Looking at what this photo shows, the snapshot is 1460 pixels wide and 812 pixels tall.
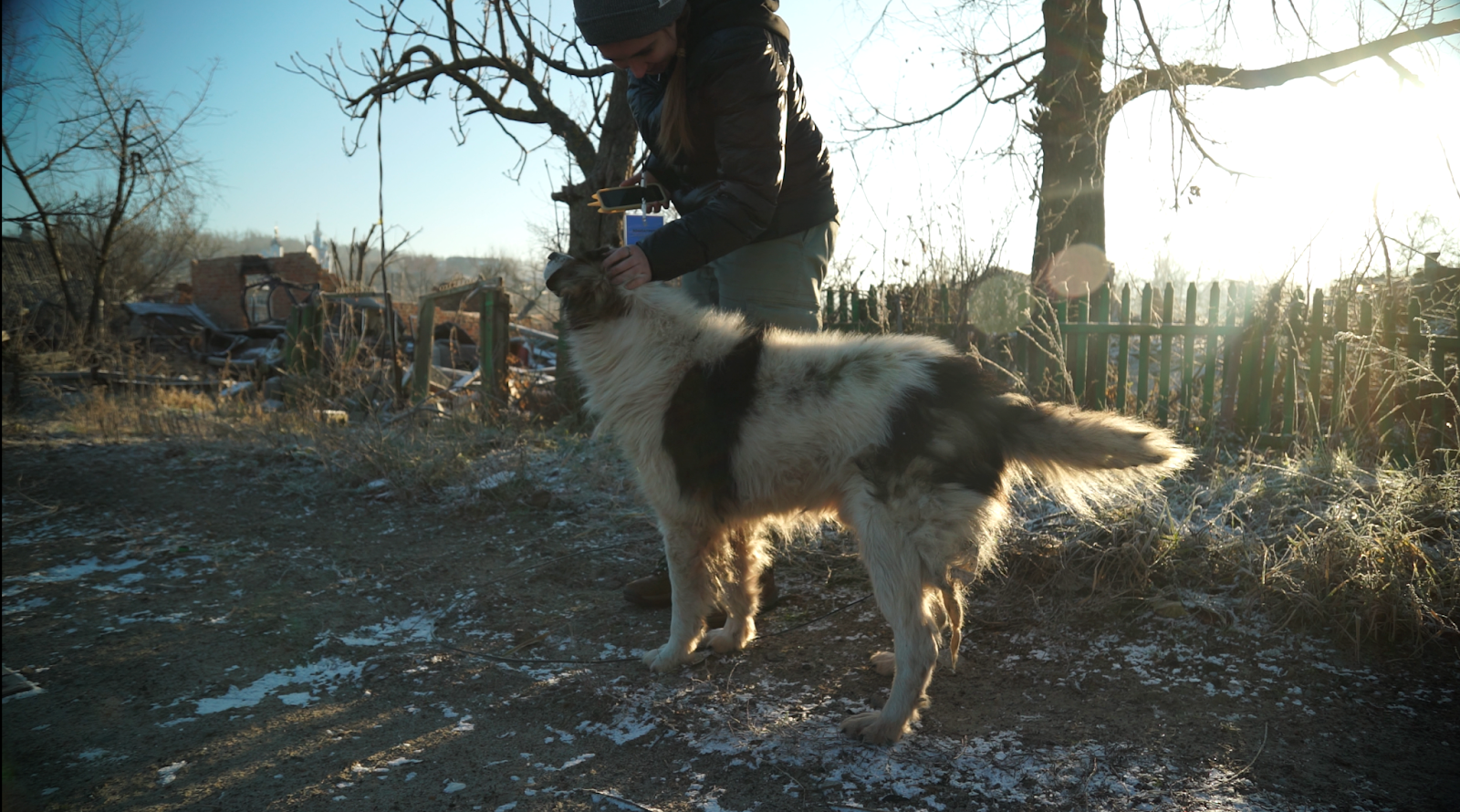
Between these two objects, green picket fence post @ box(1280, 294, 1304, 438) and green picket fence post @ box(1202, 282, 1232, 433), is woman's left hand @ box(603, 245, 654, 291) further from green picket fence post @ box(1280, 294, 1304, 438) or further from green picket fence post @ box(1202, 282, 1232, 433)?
green picket fence post @ box(1280, 294, 1304, 438)

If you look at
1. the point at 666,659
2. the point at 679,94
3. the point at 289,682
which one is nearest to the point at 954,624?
the point at 666,659

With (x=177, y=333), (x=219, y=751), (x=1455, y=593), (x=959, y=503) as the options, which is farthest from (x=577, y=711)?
(x=177, y=333)

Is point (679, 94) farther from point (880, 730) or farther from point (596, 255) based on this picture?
point (880, 730)

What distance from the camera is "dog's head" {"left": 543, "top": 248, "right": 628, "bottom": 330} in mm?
2580

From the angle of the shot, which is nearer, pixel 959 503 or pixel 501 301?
pixel 959 503

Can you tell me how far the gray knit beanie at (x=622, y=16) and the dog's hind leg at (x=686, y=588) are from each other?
5.51ft

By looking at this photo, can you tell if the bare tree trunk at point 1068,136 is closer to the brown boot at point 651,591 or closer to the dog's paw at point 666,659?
the brown boot at point 651,591

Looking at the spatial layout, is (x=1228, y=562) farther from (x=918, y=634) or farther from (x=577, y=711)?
(x=577, y=711)

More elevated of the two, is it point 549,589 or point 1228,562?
point 1228,562

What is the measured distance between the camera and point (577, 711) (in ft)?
8.36

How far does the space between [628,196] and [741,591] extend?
5.31ft

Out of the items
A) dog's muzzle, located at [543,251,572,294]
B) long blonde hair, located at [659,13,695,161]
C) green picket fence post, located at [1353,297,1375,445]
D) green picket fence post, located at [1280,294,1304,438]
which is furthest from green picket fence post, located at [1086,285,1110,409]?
dog's muzzle, located at [543,251,572,294]

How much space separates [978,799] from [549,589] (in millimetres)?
2314

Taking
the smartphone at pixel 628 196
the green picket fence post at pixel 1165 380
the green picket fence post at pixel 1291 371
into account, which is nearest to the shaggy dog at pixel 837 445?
the smartphone at pixel 628 196
